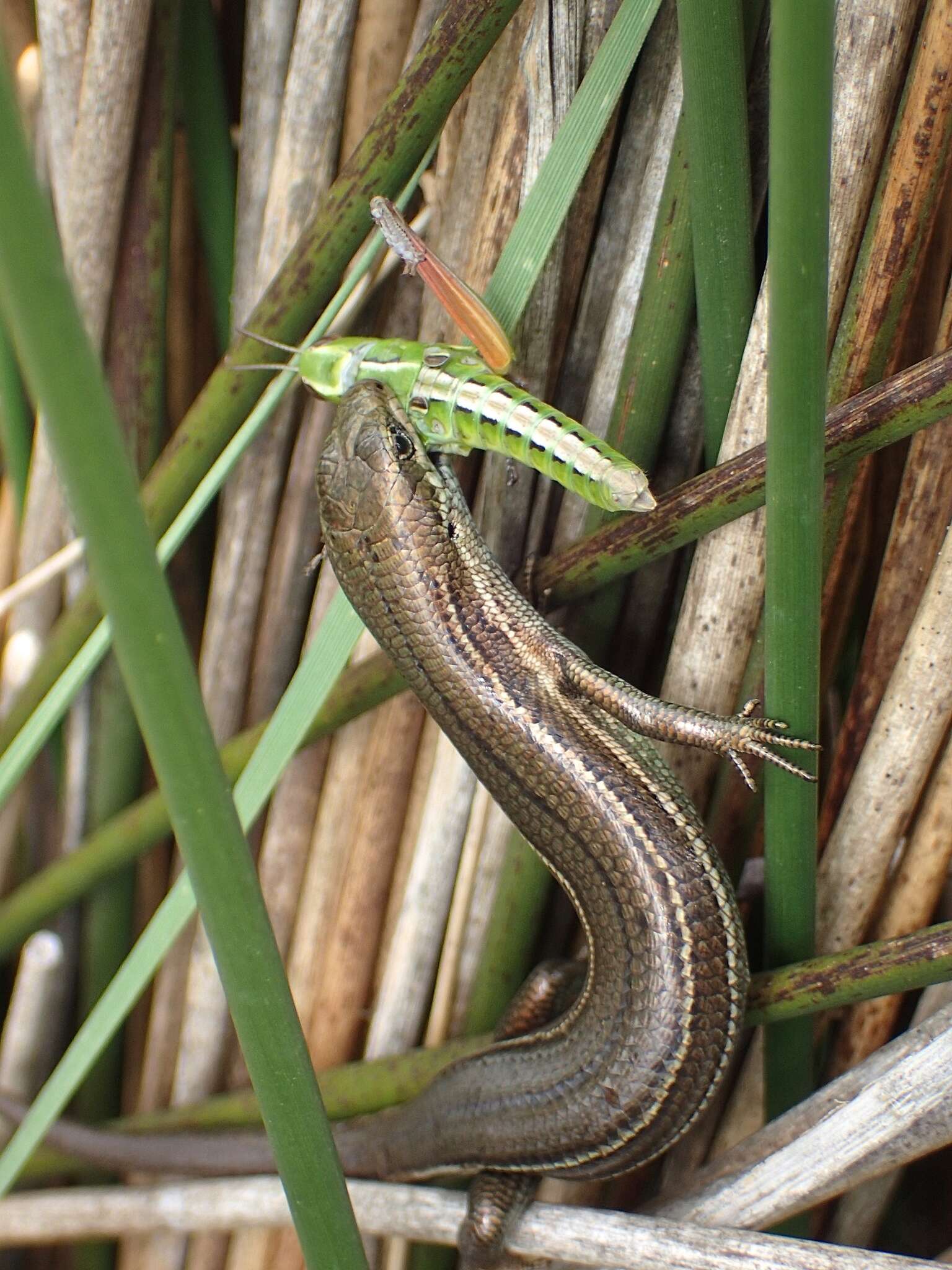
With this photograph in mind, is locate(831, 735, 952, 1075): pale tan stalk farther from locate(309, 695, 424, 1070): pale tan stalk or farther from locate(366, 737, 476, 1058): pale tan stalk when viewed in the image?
locate(309, 695, 424, 1070): pale tan stalk

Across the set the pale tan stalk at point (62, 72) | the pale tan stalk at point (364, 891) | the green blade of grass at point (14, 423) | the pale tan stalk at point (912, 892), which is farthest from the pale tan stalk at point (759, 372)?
the green blade of grass at point (14, 423)

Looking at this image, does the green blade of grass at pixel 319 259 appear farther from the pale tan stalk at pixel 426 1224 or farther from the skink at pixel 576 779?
the pale tan stalk at pixel 426 1224

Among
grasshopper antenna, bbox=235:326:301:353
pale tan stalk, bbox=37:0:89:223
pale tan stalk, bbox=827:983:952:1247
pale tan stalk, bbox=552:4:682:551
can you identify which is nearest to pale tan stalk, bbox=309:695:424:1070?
pale tan stalk, bbox=552:4:682:551

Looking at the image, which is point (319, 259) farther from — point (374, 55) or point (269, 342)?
point (374, 55)

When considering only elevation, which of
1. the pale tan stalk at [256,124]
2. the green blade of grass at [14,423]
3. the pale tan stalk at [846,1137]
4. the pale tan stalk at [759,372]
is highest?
the pale tan stalk at [256,124]

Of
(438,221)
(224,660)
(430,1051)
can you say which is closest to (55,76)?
(438,221)

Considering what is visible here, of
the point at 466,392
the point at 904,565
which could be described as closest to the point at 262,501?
the point at 466,392

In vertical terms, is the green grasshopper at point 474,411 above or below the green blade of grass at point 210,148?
below
